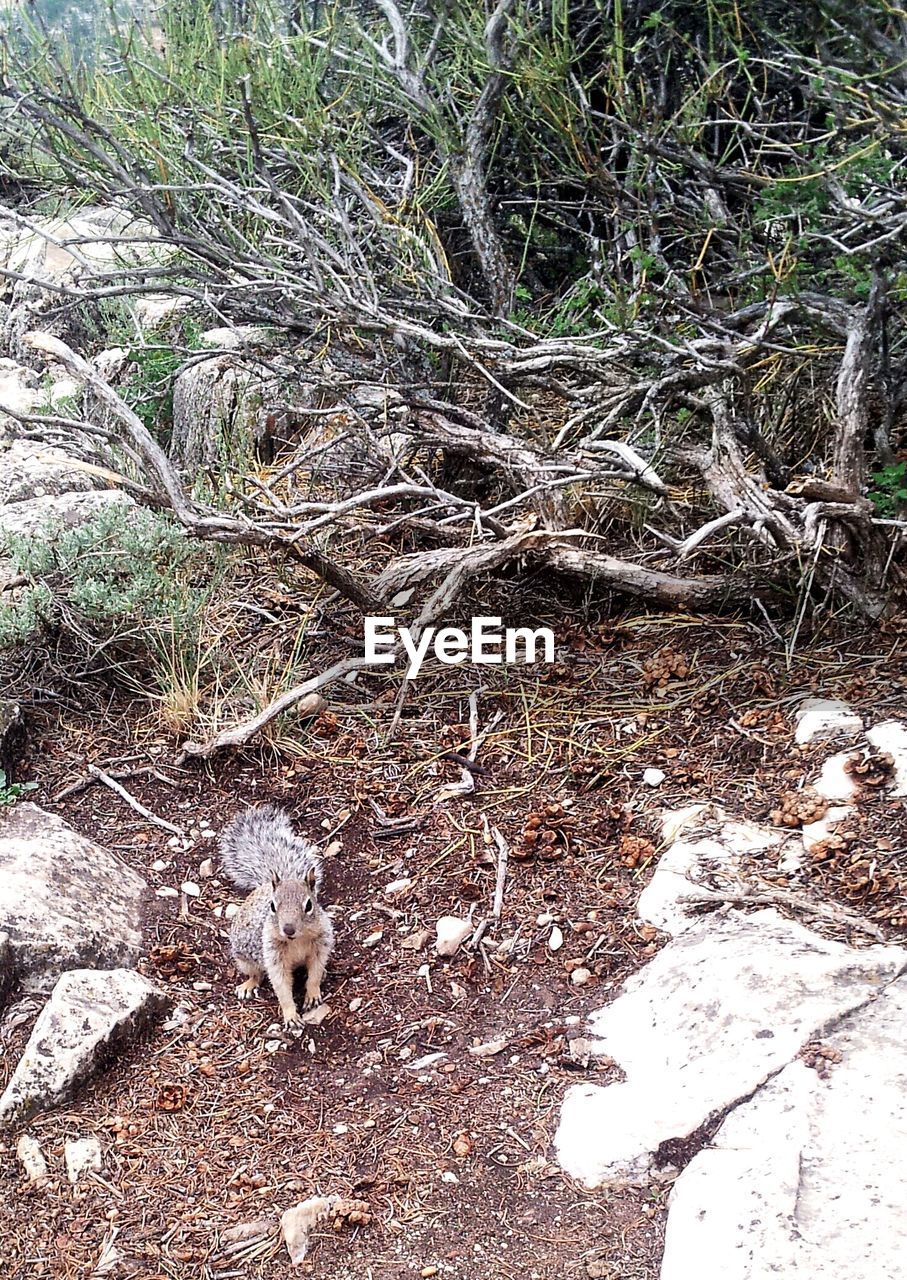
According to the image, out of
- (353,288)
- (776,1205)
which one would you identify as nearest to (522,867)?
(776,1205)

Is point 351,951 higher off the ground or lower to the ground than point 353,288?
lower

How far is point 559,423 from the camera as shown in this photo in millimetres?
4699

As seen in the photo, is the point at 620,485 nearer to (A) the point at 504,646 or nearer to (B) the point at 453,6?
(A) the point at 504,646

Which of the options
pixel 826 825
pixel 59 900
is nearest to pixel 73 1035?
pixel 59 900

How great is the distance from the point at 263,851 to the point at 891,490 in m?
2.23

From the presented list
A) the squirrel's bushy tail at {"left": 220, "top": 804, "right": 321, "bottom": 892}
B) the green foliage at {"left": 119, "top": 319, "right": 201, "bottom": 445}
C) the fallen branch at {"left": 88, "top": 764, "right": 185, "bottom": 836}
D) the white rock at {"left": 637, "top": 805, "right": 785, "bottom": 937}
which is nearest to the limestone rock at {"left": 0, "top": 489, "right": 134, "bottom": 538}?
the green foliage at {"left": 119, "top": 319, "right": 201, "bottom": 445}

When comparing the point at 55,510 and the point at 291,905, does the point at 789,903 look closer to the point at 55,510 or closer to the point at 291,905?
the point at 291,905

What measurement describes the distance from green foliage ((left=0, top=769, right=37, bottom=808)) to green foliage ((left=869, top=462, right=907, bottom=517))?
2874mm

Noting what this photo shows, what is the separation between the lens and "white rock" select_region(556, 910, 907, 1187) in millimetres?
2402

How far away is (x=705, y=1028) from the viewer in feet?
8.40

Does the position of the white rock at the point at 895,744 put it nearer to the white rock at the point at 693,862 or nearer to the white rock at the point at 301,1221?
the white rock at the point at 693,862

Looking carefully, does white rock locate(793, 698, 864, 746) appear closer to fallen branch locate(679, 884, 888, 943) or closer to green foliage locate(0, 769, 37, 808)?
fallen branch locate(679, 884, 888, 943)

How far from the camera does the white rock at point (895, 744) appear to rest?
3.07 m

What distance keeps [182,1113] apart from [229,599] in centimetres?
232
